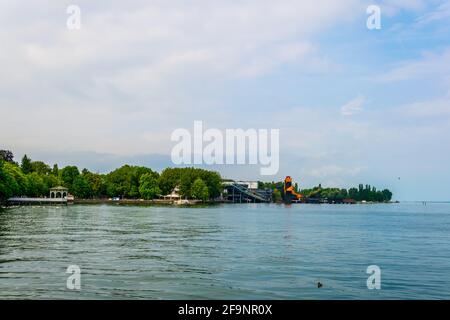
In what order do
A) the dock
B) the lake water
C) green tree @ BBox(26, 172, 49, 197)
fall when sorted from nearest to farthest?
the lake water → the dock → green tree @ BBox(26, 172, 49, 197)

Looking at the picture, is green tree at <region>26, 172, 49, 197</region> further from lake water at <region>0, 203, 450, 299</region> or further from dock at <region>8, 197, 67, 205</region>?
lake water at <region>0, 203, 450, 299</region>

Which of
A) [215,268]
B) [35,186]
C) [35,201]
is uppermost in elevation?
[35,186]

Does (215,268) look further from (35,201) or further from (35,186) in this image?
(35,186)

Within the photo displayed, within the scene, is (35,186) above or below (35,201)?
above

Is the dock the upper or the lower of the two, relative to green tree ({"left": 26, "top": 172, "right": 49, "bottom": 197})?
lower

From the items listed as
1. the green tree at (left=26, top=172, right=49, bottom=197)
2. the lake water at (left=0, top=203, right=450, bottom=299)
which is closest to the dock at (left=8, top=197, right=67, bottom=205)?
the green tree at (left=26, top=172, right=49, bottom=197)

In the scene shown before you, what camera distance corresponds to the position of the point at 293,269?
107 ft

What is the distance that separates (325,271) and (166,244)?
19.3 metres

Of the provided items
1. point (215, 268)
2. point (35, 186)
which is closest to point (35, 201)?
point (35, 186)

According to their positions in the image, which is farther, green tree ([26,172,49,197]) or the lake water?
green tree ([26,172,49,197])

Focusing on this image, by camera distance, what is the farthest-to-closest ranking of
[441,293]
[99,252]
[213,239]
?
1. [213,239]
2. [99,252]
3. [441,293]

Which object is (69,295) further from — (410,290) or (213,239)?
(213,239)

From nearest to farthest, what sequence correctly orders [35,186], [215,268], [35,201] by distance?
[215,268] < [35,201] < [35,186]
